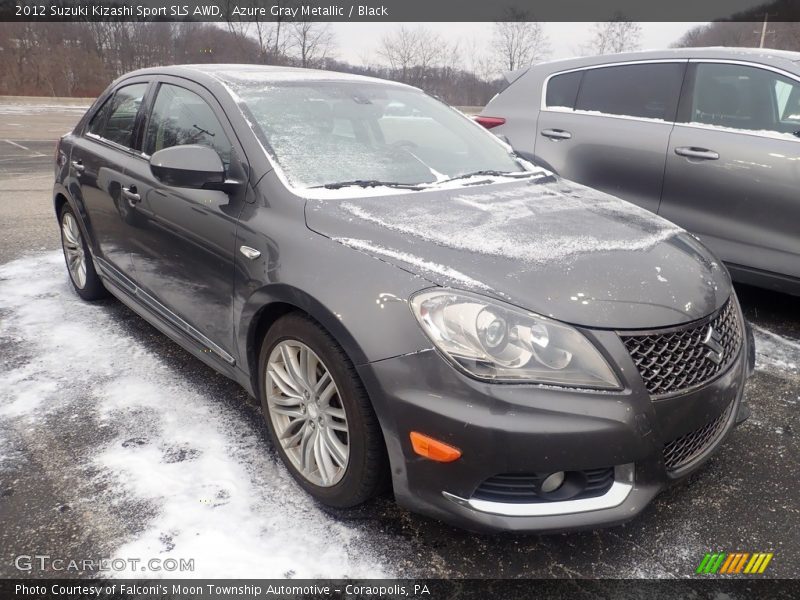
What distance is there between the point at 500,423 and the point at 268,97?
6.15ft

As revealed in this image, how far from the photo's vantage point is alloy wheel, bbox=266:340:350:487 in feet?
6.73

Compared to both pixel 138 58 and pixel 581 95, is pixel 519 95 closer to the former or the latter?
pixel 581 95

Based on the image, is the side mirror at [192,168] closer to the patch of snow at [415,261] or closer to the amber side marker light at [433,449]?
the patch of snow at [415,261]

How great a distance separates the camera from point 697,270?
84.2 inches

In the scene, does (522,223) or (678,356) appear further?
(522,223)

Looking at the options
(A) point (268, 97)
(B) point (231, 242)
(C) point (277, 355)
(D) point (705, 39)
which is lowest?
(C) point (277, 355)

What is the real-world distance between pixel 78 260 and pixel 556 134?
11.7 feet

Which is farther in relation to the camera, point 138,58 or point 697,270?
point 138,58

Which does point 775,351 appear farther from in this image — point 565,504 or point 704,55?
point 565,504

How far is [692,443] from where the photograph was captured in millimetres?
1925

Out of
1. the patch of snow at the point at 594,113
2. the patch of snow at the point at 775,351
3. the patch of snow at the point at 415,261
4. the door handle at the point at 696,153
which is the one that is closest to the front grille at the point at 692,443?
the patch of snow at the point at 415,261

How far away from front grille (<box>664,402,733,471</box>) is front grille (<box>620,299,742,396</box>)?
0.16 m

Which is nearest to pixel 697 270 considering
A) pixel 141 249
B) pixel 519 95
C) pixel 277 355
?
pixel 277 355

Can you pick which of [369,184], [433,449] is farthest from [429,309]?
[369,184]
